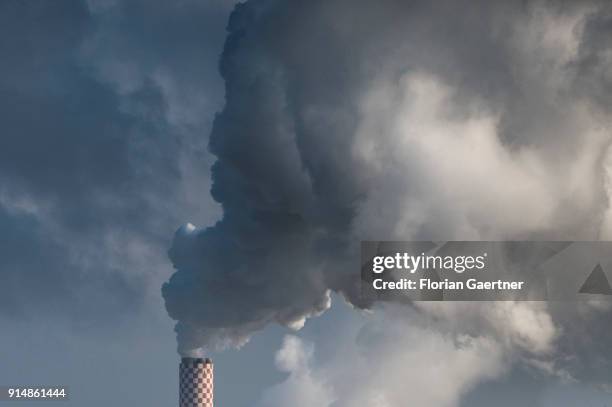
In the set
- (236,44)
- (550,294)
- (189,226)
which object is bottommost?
(550,294)

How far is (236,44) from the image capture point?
91.6 meters

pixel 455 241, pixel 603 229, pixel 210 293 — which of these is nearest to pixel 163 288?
pixel 210 293

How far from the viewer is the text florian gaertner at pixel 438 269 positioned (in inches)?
3233

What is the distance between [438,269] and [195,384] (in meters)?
25.3

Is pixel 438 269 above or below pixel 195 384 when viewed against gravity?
above

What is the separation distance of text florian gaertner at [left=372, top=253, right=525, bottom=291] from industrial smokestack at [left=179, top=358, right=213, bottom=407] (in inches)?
785

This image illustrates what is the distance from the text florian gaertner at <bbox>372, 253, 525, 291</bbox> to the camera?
8212cm

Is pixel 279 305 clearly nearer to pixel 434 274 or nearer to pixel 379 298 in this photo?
pixel 379 298

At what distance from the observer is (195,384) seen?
9881 cm

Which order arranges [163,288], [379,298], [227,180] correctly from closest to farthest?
[379,298] < [227,180] < [163,288]

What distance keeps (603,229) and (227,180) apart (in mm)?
29748

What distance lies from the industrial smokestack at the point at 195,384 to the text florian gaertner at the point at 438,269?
65.4ft

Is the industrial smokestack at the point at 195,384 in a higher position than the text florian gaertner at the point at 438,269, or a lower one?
lower

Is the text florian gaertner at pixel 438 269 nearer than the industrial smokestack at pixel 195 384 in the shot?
Yes
